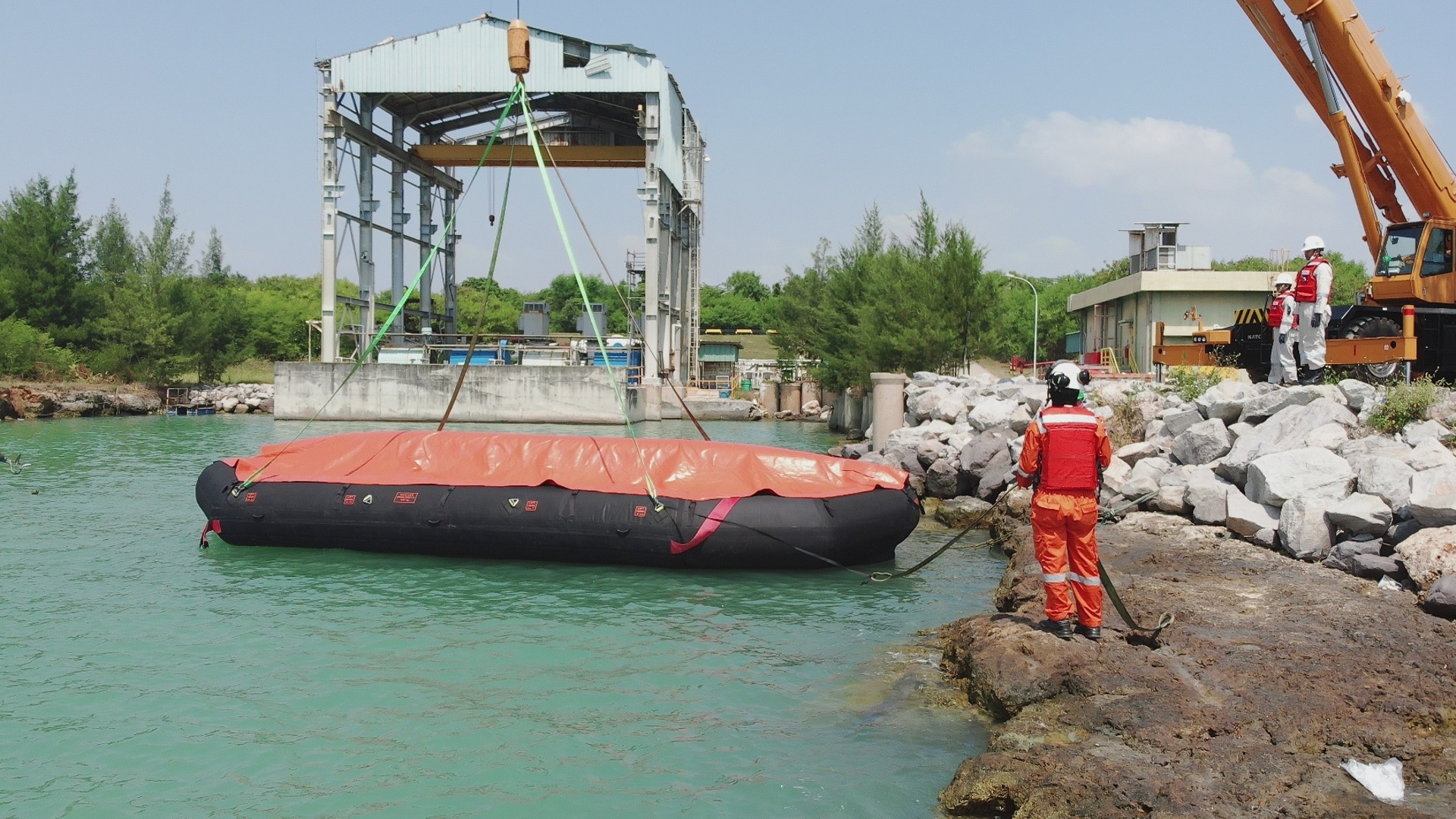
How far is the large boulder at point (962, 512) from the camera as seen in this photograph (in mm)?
13896

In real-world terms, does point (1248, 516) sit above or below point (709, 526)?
above

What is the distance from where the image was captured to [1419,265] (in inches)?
559

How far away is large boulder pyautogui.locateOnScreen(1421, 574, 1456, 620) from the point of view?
6469mm

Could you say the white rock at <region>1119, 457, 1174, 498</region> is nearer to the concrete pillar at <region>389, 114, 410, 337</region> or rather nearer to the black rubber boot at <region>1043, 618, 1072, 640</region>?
the black rubber boot at <region>1043, 618, 1072, 640</region>

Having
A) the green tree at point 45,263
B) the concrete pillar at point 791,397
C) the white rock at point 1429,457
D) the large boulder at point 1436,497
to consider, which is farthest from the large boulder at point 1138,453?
the green tree at point 45,263

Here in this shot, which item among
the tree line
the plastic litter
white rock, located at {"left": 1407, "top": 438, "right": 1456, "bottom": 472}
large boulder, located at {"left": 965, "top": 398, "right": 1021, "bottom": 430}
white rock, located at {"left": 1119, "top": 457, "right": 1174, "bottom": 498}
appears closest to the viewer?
the plastic litter

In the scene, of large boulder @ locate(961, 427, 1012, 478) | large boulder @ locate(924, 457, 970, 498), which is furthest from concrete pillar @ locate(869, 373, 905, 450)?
large boulder @ locate(961, 427, 1012, 478)

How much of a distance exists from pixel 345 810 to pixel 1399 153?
53.6 feet

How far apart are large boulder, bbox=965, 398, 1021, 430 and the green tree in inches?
1716

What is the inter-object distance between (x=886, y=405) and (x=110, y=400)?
32325mm

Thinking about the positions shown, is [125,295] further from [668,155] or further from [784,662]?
[784,662]

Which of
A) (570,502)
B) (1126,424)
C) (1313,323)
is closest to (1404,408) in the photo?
(1313,323)

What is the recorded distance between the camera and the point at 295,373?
1479 inches

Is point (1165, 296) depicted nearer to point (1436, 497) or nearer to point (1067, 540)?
point (1436, 497)
